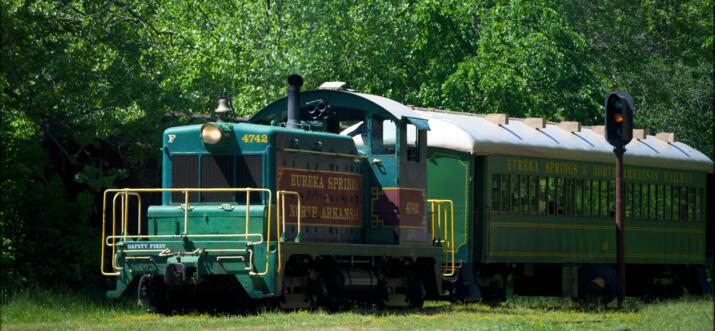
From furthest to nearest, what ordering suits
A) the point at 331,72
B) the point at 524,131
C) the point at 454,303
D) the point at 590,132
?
the point at 331,72 → the point at 590,132 → the point at 524,131 → the point at 454,303

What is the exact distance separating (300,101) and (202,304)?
370cm

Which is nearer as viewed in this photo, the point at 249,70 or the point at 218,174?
the point at 218,174

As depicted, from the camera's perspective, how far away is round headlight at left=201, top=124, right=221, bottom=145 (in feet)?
63.1

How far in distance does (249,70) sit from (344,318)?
18.0 meters

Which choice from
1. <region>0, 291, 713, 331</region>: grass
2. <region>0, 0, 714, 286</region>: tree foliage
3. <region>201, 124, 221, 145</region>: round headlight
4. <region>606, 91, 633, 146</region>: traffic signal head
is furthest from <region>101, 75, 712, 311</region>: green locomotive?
<region>606, 91, 633, 146</region>: traffic signal head

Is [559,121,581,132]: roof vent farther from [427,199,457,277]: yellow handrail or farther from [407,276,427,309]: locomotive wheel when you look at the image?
[407,276,427,309]: locomotive wheel

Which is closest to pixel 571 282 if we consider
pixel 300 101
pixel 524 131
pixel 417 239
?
pixel 524 131

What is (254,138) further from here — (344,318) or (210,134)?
(344,318)

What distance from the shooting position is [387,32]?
38.7 metres

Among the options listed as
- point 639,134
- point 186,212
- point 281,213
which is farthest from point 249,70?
point 186,212

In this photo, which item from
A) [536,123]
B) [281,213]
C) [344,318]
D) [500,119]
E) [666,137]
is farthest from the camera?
[666,137]

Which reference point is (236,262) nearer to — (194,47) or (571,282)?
(571,282)

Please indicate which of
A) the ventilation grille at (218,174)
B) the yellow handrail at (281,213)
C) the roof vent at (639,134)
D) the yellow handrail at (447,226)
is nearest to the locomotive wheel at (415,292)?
the yellow handrail at (447,226)

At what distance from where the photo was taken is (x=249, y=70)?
116 feet
